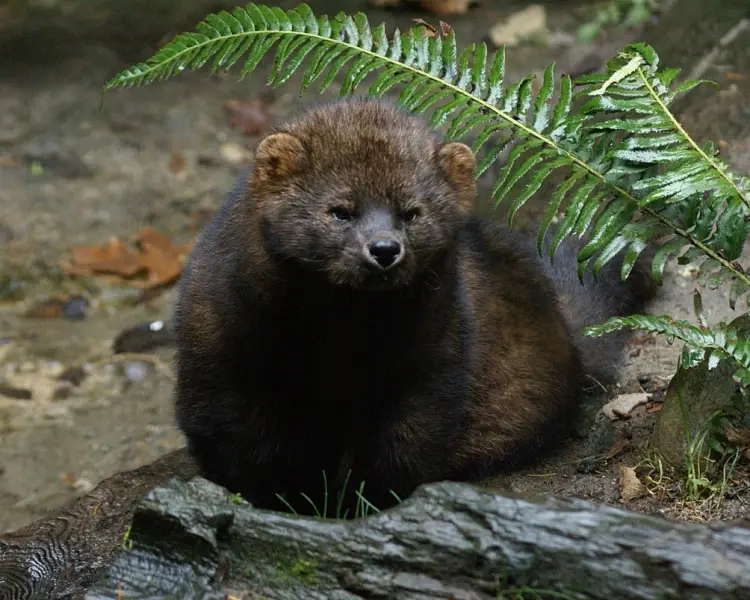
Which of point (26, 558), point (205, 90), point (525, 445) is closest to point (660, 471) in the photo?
point (525, 445)

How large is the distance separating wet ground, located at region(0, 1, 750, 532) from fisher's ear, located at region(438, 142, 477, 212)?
150 cm

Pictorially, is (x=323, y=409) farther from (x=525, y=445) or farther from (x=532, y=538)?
(x=532, y=538)

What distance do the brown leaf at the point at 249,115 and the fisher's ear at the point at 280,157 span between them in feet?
18.9

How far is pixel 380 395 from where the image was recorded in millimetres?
5004

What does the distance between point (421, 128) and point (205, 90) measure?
254 inches

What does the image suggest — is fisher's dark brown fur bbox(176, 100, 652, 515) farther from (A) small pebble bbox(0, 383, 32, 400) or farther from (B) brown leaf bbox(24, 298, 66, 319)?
(B) brown leaf bbox(24, 298, 66, 319)

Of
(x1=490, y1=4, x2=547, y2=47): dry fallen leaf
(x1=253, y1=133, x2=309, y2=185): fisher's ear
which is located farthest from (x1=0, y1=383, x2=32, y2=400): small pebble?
(x1=490, y1=4, x2=547, y2=47): dry fallen leaf

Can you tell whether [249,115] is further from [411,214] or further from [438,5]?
[411,214]

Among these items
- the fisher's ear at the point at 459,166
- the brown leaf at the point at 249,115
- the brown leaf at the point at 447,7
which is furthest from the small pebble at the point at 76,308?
the brown leaf at the point at 447,7

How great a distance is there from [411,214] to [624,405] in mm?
1817

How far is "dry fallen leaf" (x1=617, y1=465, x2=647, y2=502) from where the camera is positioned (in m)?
4.74

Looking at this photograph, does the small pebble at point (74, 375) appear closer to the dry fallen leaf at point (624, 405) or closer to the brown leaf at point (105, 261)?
the brown leaf at point (105, 261)

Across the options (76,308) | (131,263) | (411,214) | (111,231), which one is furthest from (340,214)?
(111,231)

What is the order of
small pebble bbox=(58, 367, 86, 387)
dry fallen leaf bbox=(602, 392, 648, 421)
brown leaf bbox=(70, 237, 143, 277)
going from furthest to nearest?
brown leaf bbox=(70, 237, 143, 277) < small pebble bbox=(58, 367, 86, 387) < dry fallen leaf bbox=(602, 392, 648, 421)
